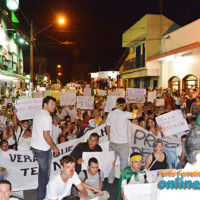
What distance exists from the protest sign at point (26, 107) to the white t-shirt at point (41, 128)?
1829mm

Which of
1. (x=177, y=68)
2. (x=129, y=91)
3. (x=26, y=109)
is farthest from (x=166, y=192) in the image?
(x=177, y=68)

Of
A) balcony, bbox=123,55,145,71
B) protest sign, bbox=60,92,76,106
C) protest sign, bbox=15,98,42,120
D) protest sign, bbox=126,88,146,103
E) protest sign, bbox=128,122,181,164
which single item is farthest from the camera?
balcony, bbox=123,55,145,71

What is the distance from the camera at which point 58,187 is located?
360 centimetres

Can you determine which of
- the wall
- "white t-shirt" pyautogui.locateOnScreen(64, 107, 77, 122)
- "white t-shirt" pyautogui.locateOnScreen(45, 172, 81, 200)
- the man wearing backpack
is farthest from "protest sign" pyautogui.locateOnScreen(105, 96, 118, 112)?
the wall

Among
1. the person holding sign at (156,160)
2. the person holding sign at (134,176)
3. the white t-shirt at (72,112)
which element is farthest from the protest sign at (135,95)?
→ the person holding sign at (134,176)

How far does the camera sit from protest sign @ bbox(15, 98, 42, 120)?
20.7 ft

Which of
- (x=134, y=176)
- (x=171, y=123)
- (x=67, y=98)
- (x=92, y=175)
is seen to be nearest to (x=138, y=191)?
(x=134, y=176)

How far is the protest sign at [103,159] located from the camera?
16.1 ft

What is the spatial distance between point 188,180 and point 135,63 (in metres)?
27.6

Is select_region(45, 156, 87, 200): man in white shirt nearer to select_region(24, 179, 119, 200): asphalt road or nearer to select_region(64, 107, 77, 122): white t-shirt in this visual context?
select_region(24, 179, 119, 200): asphalt road

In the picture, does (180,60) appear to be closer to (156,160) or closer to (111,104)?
(111,104)

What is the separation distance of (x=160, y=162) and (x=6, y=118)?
4.83 m

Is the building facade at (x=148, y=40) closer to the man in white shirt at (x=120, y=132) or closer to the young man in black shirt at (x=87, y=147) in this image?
the man in white shirt at (x=120, y=132)

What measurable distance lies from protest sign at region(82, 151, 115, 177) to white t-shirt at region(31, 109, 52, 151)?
0.75 metres
